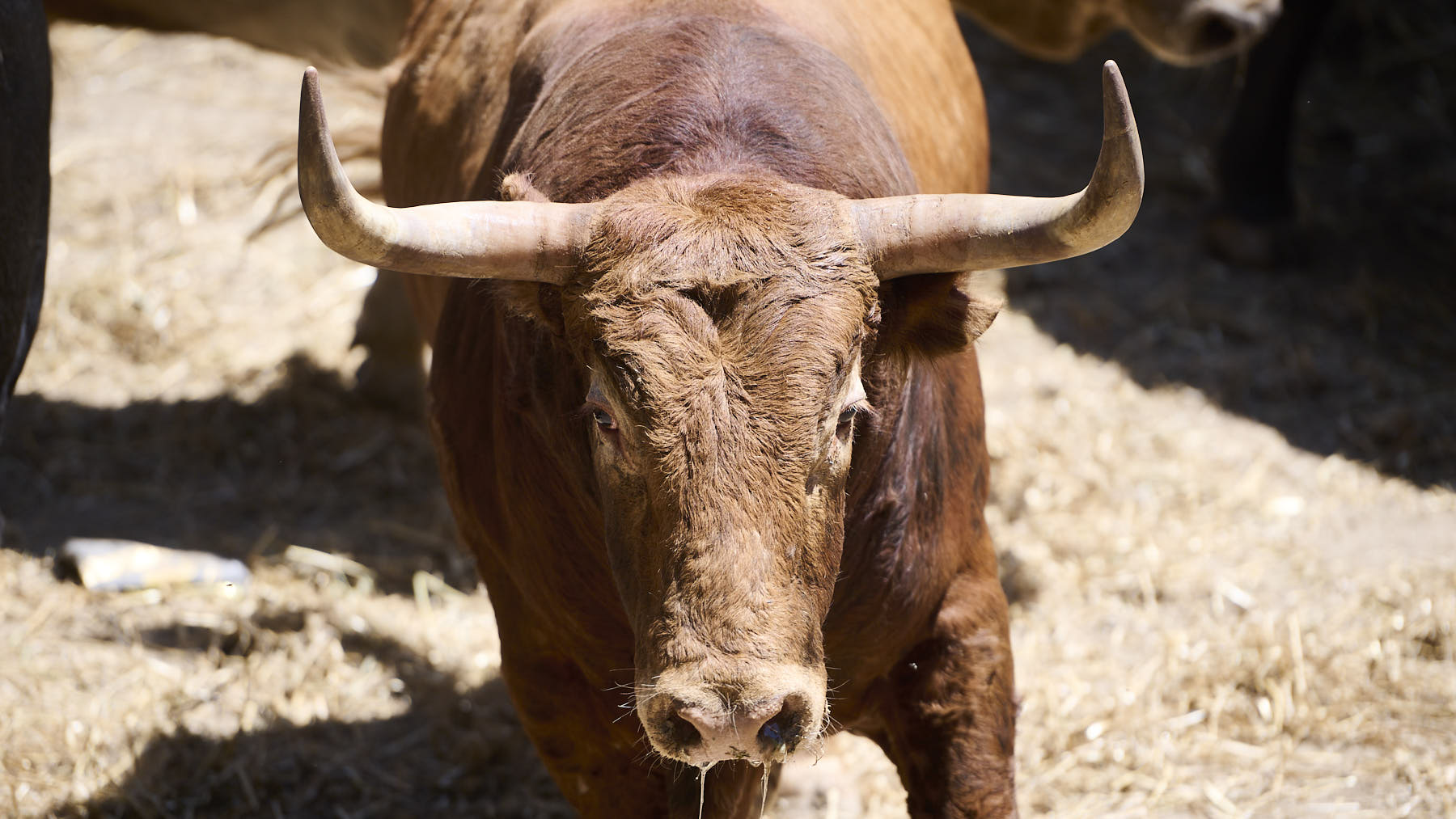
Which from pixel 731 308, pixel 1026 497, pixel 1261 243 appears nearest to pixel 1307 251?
pixel 1261 243

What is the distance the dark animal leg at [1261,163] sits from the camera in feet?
20.9

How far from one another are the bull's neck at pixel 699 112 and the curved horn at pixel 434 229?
0.28 m

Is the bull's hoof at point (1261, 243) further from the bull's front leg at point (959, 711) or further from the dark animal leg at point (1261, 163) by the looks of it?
the bull's front leg at point (959, 711)

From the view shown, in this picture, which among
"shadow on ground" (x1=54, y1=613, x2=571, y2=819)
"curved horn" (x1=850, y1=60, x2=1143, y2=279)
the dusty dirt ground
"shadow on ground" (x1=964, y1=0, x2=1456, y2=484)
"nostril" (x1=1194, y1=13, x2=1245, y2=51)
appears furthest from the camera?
"shadow on ground" (x1=964, y1=0, x2=1456, y2=484)

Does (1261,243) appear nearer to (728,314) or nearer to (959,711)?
(959,711)

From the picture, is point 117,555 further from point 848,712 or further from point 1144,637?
point 1144,637

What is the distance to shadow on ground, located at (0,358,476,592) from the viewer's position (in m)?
4.87

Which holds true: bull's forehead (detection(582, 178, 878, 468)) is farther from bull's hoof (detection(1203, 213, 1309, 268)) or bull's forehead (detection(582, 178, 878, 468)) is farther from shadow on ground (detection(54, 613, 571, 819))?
bull's hoof (detection(1203, 213, 1309, 268))

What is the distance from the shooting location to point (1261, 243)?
638cm

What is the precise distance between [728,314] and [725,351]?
63 millimetres

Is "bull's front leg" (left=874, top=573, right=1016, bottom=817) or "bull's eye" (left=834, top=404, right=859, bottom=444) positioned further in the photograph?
"bull's front leg" (left=874, top=573, right=1016, bottom=817)

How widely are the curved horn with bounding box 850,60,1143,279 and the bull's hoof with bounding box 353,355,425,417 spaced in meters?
3.79

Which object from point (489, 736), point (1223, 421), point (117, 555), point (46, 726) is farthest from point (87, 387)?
point (1223, 421)

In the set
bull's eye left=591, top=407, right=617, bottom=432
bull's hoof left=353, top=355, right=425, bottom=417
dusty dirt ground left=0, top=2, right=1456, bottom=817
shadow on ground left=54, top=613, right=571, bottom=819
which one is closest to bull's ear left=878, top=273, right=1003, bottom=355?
bull's eye left=591, top=407, right=617, bottom=432
